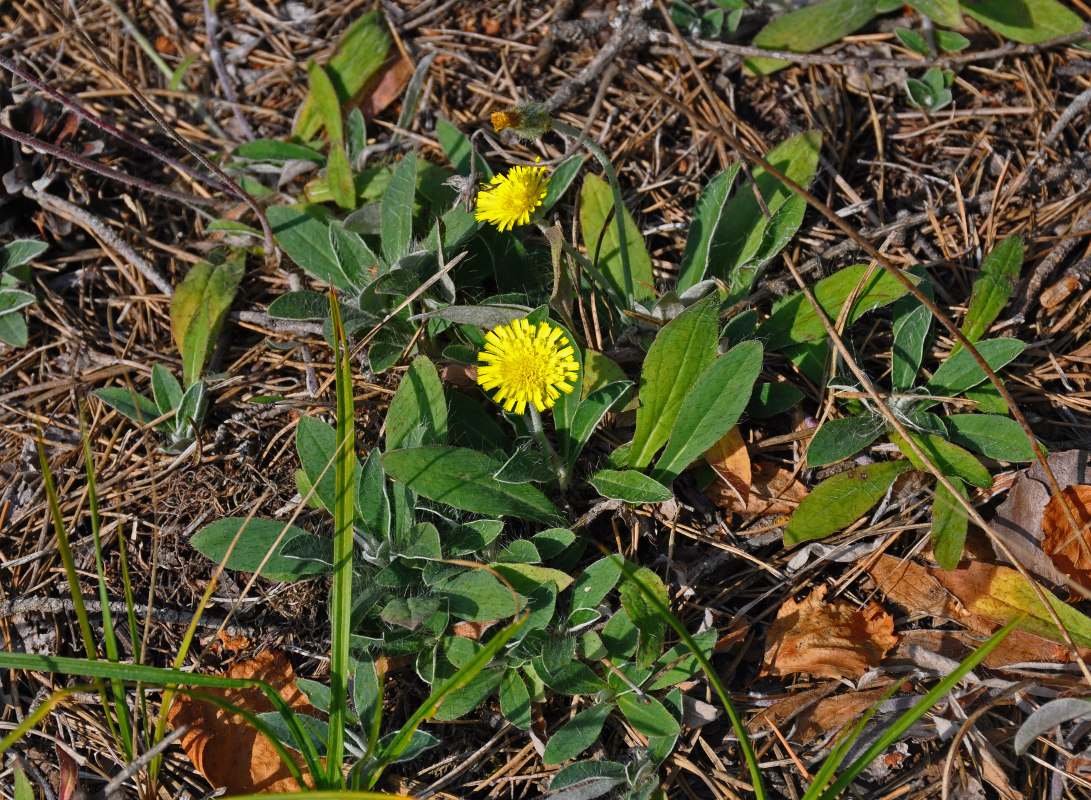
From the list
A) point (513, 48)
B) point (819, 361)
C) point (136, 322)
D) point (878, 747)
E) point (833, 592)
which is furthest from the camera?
point (513, 48)

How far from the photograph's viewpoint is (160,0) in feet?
9.61

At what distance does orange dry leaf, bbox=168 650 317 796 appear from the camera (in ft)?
6.07

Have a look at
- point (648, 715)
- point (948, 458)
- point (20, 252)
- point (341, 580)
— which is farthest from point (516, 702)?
point (20, 252)

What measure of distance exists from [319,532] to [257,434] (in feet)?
1.29

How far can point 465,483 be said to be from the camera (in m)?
1.87

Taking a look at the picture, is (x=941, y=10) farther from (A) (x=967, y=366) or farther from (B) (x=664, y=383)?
(B) (x=664, y=383)

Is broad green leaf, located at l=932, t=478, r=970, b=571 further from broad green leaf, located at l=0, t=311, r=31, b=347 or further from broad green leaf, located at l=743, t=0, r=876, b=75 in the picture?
broad green leaf, located at l=0, t=311, r=31, b=347

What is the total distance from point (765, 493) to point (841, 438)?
236 mm

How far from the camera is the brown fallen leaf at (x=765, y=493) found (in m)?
2.02

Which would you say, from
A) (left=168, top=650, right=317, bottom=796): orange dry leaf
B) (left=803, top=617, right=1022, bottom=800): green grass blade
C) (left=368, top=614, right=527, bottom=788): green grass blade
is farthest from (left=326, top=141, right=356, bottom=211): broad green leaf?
(left=803, top=617, right=1022, bottom=800): green grass blade

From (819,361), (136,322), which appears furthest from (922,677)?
(136,322)

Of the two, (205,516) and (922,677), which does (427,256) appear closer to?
(205,516)

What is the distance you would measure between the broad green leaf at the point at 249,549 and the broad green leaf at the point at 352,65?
140 centimetres

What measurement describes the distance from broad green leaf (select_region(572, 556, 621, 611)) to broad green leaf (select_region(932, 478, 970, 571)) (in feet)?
2.46
